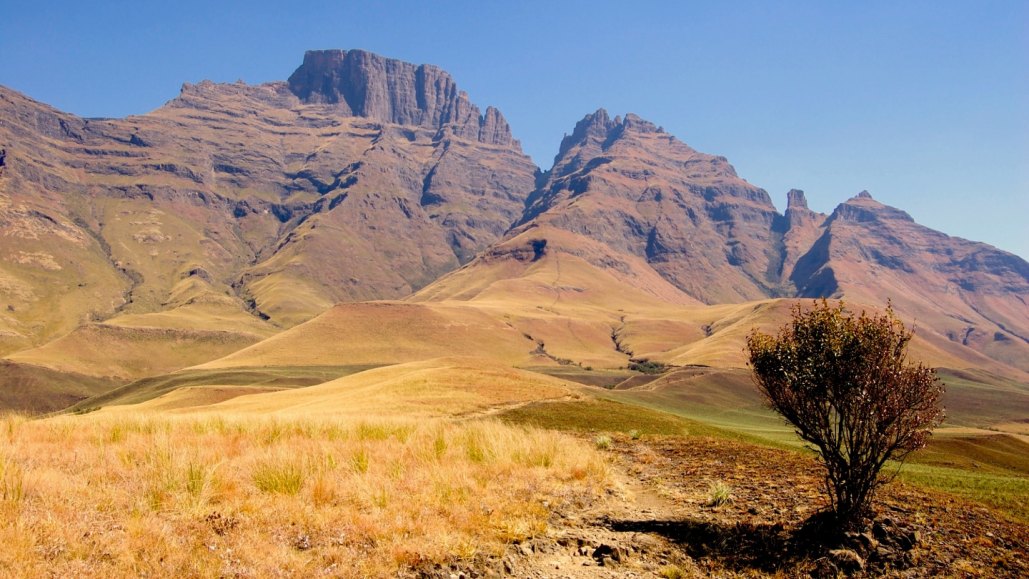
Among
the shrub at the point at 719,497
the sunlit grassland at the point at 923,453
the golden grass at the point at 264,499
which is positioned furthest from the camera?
the sunlit grassland at the point at 923,453

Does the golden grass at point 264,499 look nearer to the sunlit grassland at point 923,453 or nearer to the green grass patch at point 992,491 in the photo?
the green grass patch at point 992,491

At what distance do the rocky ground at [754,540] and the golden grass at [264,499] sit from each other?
694 millimetres

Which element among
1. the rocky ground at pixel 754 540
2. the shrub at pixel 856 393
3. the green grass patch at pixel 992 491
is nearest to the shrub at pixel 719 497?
the rocky ground at pixel 754 540

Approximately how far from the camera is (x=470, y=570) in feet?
29.6

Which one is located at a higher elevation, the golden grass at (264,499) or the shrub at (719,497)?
the shrub at (719,497)

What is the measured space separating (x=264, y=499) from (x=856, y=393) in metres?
10.1

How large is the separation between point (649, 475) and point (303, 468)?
9.22 meters

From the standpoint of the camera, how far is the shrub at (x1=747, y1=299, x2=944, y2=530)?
10.8m

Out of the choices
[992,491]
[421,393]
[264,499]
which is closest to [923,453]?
[992,491]

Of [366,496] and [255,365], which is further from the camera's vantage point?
Answer: [255,365]

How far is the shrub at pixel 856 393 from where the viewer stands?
10.8 meters

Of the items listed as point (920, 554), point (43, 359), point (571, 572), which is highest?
point (920, 554)

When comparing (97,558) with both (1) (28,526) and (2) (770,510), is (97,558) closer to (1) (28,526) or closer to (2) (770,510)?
(1) (28,526)

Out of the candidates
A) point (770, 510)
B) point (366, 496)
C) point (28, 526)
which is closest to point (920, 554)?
point (770, 510)
